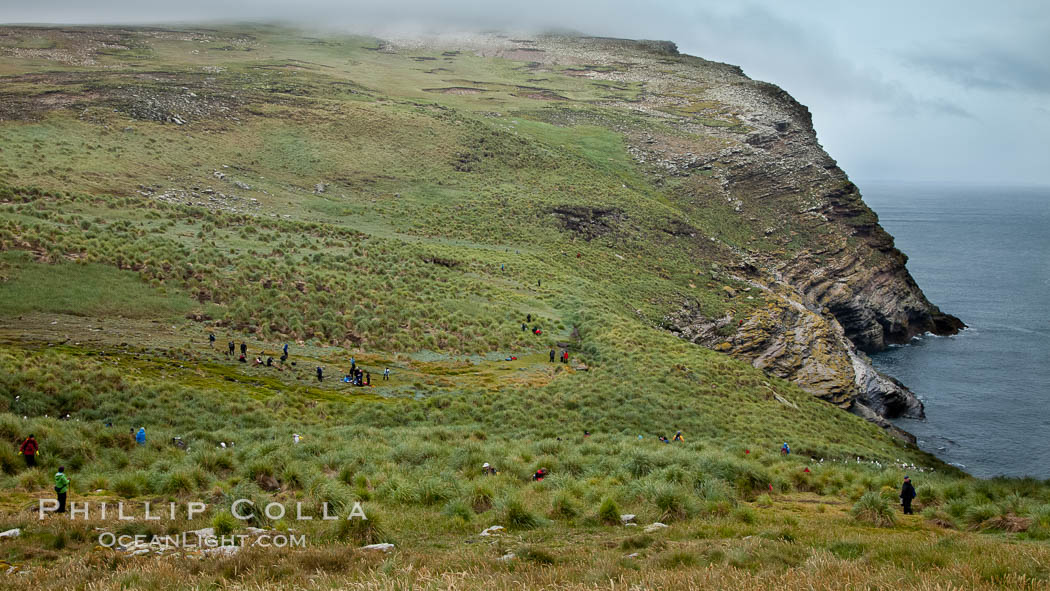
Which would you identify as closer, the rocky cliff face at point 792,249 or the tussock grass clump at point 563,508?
the tussock grass clump at point 563,508

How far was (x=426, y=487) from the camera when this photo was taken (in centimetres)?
1290

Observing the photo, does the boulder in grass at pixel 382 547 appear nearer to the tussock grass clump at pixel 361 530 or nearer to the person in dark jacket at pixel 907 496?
the tussock grass clump at pixel 361 530

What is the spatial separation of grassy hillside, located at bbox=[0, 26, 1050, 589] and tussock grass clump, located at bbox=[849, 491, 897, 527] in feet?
0.26

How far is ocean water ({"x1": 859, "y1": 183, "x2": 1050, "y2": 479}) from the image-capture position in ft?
129

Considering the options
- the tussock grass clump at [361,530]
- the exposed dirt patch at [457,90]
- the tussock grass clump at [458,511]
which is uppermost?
the exposed dirt patch at [457,90]

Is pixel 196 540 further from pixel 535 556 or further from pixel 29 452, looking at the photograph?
pixel 29 452

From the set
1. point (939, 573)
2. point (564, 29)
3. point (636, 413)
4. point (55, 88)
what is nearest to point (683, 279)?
point (636, 413)

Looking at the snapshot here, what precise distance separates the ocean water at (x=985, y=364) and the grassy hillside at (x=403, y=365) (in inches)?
513

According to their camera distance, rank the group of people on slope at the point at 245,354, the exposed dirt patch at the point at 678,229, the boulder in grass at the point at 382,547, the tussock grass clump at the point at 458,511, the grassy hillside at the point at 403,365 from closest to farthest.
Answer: the grassy hillside at the point at 403,365, the boulder in grass at the point at 382,547, the tussock grass clump at the point at 458,511, the group of people on slope at the point at 245,354, the exposed dirt patch at the point at 678,229

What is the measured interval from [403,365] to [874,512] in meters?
20.8

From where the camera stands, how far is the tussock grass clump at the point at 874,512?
39.6 ft

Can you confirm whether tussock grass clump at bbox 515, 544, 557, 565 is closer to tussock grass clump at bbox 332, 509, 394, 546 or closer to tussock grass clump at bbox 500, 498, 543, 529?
tussock grass clump at bbox 500, 498, 543, 529

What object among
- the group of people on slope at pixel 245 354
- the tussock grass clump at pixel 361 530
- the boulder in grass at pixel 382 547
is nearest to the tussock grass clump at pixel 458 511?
the tussock grass clump at pixel 361 530

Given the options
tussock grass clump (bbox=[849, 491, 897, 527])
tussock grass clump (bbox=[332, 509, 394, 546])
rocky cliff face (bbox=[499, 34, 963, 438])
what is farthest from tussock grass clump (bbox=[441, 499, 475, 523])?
rocky cliff face (bbox=[499, 34, 963, 438])
